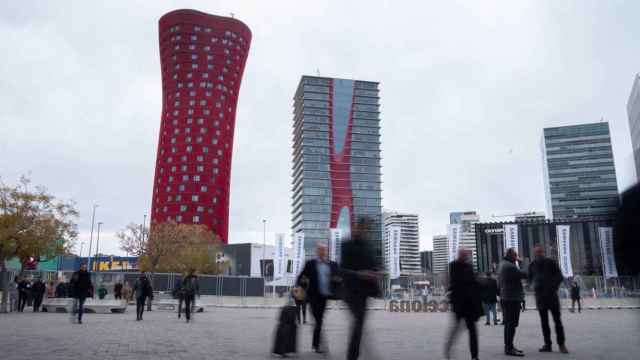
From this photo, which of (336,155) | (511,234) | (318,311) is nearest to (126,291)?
(511,234)

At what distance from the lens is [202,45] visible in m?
122

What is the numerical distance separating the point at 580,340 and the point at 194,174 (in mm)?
112695

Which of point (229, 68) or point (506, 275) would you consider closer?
point (506, 275)

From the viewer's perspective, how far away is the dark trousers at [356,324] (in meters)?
6.56

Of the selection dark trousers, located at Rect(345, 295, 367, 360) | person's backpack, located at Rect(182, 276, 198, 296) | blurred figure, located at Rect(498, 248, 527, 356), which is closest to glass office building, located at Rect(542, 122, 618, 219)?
person's backpack, located at Rect(182, 276, 198, 296)

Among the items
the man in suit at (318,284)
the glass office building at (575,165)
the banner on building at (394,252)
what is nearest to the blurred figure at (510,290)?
the man in suit at (318,284)

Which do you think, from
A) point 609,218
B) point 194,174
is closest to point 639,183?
point 609,218

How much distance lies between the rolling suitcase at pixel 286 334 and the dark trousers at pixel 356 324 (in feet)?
5.91

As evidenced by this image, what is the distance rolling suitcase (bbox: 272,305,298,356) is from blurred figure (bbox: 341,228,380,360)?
5.91 feet

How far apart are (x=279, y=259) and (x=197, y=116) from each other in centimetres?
8102

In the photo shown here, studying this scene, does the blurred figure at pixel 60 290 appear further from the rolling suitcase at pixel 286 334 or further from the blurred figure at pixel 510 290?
the blurred figure at pixel 510 290

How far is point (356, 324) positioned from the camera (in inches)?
260

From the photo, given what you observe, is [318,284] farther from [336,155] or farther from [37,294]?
[336,155]

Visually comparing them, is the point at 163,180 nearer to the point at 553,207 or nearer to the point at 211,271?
the point at 211,271
